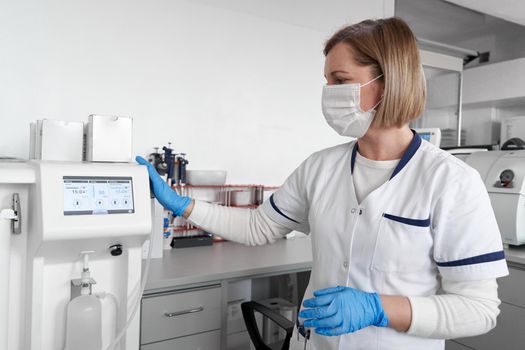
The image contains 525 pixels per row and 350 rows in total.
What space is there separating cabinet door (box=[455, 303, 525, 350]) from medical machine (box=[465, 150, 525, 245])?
1.29 feet

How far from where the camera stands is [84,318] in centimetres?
108

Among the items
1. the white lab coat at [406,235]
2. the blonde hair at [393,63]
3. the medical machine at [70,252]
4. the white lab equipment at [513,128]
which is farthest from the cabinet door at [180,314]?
the white lab equipment at [513,128]

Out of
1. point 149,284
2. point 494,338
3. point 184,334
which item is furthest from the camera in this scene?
point 494,338

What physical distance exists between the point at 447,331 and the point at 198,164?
1696 millimetres

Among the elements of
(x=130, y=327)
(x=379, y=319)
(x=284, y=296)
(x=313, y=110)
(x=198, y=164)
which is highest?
(x=313, y=110)

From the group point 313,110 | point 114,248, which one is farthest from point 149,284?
point 313,110

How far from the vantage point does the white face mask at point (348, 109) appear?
3.76 ft

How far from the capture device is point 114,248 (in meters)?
1.13

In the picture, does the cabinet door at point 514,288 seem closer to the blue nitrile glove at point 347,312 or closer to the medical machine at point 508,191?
the medical machine at point 508,191

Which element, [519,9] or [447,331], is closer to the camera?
[447,331]

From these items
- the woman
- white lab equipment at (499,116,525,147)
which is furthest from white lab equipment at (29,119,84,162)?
white lab equipment at (499,116,525,147)

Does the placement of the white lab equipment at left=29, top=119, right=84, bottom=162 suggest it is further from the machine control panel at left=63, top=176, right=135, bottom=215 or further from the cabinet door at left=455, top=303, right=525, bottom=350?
the cabinet door at left=455, top=303, right=525, bottom=350

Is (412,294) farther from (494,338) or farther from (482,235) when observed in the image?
(494,338)

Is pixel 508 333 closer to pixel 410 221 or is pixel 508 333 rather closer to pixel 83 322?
pixel 410 221
